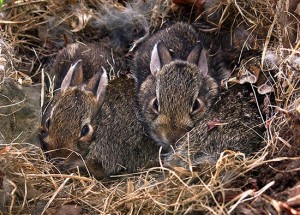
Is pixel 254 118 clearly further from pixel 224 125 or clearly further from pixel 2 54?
pixel 2 54

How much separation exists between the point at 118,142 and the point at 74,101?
0.64 m

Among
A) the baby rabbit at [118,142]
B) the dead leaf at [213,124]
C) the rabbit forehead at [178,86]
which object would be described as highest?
the rabbit forehead at [178,86]

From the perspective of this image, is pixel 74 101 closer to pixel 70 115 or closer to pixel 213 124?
pixel 70 115

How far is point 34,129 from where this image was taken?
19.2 feet

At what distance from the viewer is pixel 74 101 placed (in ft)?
19.0

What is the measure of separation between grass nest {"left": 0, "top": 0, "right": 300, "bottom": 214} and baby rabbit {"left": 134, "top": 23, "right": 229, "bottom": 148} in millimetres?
347

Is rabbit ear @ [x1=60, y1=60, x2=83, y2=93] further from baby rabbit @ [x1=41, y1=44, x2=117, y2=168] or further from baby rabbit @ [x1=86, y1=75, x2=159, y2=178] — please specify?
baby rabbit @ [x1=86, y1=75, x2=159, y2=178]

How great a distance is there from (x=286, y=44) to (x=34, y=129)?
266 cm

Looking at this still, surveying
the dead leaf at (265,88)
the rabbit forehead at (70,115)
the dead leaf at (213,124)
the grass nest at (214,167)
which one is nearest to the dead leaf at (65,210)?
the grass nest at (214,167)

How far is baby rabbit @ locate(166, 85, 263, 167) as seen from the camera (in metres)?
5.26

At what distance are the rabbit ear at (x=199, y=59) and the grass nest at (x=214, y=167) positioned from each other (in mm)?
420

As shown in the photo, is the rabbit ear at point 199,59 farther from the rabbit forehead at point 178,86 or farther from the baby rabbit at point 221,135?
the baby rabbit at point 221,135

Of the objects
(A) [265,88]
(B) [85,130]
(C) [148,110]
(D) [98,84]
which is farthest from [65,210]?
(A) [265,88]

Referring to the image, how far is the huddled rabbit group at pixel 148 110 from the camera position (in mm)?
5453
